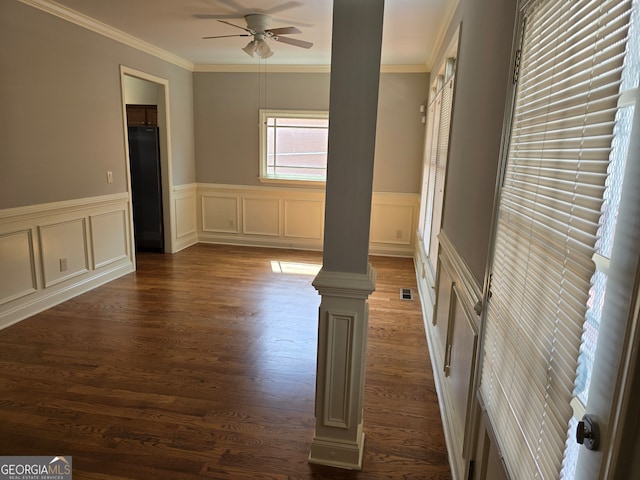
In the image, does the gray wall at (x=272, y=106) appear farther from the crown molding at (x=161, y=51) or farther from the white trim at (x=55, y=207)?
the white trim at (x=55, y=207)

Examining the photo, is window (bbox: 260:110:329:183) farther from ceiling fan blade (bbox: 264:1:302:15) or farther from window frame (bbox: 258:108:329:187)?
ceiling fan blade (bbox: 264:1:302:15)

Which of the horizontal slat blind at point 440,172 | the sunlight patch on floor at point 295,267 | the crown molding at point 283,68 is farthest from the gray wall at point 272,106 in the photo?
the horizontal slat blind at point 440,172

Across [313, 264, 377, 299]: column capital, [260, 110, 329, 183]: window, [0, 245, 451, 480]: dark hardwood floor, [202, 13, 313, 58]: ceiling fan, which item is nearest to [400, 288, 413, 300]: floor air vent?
[0, 245, 451, 480]: dark hardwood floor

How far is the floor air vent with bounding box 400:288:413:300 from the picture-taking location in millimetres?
4239

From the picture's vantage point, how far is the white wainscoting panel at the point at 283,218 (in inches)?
232

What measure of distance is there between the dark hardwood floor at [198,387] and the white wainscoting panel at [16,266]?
0.27 meters

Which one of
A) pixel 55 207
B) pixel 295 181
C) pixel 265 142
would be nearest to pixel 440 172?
pixel 295 181

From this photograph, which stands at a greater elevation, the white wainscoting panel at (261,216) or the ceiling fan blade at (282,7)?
the ceiling fan blade at (282,7)

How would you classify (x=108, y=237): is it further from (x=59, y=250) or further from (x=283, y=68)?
(x=283, y=68)

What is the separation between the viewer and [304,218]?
20.0 ft

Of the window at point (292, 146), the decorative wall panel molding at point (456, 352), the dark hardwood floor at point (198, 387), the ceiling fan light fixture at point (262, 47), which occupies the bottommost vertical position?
the dark hardwood floor at point (198, 387)

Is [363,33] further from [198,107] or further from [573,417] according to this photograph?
[198,107]

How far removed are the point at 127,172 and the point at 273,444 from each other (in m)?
3.77

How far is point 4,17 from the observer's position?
3137 millimetres
